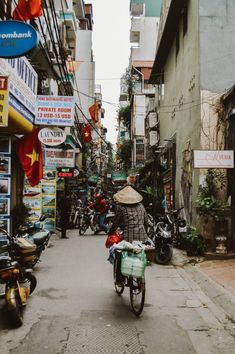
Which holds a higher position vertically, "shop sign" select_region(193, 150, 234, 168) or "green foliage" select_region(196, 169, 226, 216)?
"shop sign" select_region(193, 150, 234, 168)

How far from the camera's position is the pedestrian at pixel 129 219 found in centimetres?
698

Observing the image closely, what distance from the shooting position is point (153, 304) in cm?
695

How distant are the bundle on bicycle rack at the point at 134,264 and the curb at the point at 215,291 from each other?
4.98ft

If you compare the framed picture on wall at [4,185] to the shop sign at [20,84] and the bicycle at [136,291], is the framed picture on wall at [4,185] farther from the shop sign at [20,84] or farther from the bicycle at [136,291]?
the bicycle at [136,291]

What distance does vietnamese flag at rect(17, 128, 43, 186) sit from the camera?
1211cm

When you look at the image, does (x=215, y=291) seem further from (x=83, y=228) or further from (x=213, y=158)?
(x=83, y=228)

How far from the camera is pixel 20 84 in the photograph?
33.3ft

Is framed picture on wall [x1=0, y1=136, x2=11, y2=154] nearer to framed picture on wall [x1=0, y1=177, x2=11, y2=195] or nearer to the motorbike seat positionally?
framed picture on wall [x1=0, y1=177, x2=11, y2=195]

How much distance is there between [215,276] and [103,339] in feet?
14.4

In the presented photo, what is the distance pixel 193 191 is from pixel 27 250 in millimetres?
7513

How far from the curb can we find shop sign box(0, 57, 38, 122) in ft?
18.3

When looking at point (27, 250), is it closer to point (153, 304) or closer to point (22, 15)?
point (153, 304)

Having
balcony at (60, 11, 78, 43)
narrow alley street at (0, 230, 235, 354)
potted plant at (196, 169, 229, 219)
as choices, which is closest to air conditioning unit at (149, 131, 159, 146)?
balcony at (60, 11, 78, 43)

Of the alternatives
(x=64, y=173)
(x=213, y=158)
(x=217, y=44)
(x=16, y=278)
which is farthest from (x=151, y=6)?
(x=16, y=278)
